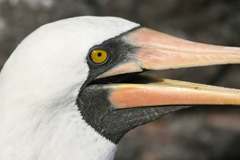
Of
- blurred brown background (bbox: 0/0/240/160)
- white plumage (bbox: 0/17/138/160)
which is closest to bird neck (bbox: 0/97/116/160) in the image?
white plumage (bbox: 0/17/138/160)

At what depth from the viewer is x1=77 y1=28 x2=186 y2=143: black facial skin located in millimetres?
5164

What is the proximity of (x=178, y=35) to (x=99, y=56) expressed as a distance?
706 centimetres

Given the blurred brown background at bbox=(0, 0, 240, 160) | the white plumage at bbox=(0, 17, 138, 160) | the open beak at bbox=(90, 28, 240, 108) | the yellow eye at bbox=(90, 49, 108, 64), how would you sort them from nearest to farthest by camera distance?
the white plumage at bbox=(0, 17, 138, 160) → the yellow eye at bbox=(90, 49, 108, 64) → the open beak at bbox=(90, 28, 240, 108) → the blurred brown background at bbox=(0, 0, 240, 160)

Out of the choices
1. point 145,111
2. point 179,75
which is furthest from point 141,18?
point 145,111

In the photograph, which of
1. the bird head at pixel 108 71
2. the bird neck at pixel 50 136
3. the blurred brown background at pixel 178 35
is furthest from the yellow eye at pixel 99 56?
the blurred brown background at pixel 178 35

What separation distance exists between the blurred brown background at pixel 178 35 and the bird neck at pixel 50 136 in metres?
6.11

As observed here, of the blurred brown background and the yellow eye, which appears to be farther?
the blurred brown background

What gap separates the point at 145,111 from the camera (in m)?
5.39

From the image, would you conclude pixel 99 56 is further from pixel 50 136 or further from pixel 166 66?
pixel 50 136

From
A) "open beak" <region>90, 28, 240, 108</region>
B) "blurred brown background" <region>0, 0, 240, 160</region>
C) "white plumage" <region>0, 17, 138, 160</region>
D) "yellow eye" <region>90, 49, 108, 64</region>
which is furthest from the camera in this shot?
"blurred brown background" <region>0, 0, 240, 160</region>

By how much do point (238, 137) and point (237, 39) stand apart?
1.65 m

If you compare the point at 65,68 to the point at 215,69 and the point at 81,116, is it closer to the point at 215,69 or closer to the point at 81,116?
the point at 81,116

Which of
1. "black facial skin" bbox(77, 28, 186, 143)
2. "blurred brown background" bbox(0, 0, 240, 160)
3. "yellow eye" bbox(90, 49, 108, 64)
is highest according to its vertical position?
"yellow eye" bbox(90, 49, 108, 64)

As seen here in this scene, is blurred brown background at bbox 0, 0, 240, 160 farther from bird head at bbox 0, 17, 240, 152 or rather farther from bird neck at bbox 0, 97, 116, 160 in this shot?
bird neck at bbox 0, 97, 116, 160
